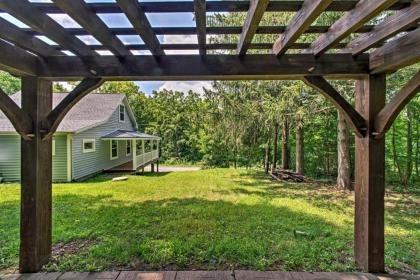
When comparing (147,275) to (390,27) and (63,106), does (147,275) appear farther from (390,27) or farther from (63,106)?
(390,27)

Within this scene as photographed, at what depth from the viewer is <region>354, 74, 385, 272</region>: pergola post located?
295cm

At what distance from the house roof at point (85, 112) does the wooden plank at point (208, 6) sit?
9.18 meters

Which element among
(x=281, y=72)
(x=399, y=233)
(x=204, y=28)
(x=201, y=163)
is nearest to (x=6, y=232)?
(x=204, y=28)

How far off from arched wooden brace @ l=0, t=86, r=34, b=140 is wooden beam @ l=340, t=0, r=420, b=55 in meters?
3.58

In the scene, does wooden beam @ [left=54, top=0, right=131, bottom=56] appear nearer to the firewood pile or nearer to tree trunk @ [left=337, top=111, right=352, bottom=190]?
tree trunk @ [left=337, top=111, right=352, bottom=190]

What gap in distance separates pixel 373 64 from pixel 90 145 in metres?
11.8

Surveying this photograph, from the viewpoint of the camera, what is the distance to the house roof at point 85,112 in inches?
407

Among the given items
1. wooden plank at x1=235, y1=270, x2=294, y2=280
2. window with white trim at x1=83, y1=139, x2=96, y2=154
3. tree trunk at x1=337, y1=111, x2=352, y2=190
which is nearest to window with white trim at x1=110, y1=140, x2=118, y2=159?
window with white trim at x1=83, y1=139, x2=96, y2=154

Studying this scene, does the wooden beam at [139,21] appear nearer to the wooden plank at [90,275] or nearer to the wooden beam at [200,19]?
the wooden beam at [200,19]

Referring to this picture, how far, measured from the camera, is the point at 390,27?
2172mm

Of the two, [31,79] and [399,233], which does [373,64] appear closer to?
[399,233]

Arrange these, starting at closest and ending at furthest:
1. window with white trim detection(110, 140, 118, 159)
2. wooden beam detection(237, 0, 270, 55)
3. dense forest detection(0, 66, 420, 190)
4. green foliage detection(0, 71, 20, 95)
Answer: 1. wooden beam detection(237, 0, 270, 55)
2. dense forest detection(0, 66, 420, 190)
3. window with white trim detection(110, 140, 118, 159)
4. green foliage detection(0, 71, 20, 95)

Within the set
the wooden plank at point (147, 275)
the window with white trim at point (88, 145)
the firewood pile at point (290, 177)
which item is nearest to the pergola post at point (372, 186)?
the wooden plank at point (147, 275)

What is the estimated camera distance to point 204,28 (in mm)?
2119
